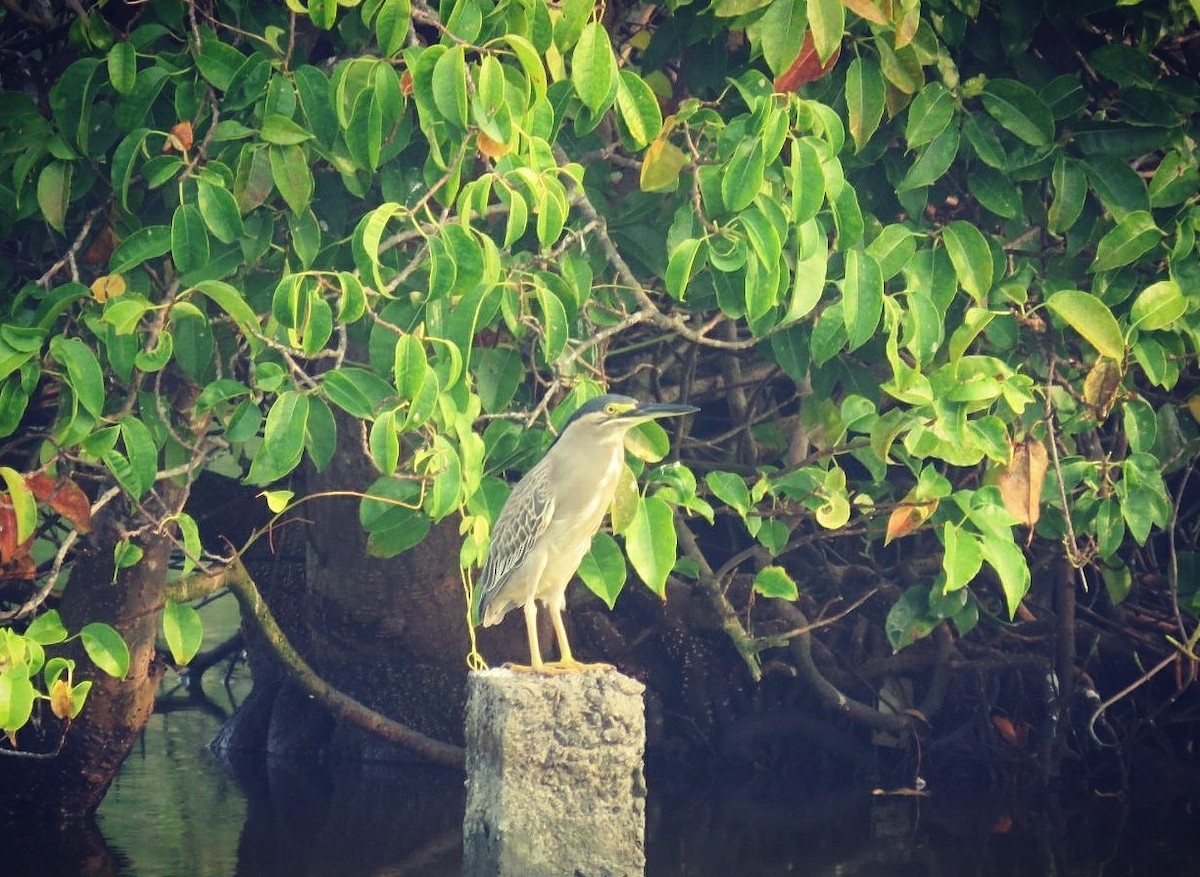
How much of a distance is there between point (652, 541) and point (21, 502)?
72.2 inches

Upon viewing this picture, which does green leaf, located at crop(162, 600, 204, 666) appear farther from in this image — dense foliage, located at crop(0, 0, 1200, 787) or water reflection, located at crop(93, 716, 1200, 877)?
water reflection, located at crop(93, 716, 1200, 877)

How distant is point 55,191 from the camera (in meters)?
4.87

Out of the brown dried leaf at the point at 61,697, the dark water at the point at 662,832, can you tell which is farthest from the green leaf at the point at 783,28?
the dark water at the point at 662,832

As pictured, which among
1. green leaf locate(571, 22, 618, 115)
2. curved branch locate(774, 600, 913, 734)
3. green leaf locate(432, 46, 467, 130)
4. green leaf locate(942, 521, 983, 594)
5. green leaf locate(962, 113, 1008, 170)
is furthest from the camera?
curved branch locate(774, 600, 913, 734)

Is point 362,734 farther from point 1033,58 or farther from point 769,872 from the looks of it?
point 1033,58

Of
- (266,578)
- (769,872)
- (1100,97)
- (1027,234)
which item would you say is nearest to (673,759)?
(769,872)

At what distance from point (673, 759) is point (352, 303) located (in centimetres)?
378

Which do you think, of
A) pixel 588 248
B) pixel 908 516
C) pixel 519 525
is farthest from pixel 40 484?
pixel 908 516

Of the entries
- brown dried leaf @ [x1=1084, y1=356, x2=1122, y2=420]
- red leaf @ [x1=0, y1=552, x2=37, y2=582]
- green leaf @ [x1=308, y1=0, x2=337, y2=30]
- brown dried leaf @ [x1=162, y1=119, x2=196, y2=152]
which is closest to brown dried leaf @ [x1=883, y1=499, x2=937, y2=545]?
brown dried leaf @ [x1=1084, y1=356, x2=1122, y2=420]

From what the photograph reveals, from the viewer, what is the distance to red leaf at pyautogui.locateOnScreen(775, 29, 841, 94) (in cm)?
475

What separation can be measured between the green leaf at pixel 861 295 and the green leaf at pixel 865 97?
15.0 inches

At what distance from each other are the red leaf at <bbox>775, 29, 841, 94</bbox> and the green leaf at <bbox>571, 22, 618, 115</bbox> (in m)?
0.58

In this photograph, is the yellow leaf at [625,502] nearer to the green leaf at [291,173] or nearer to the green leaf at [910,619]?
the green leaf at [291,173]

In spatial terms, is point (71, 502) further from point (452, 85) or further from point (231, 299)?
point (452, 85)
